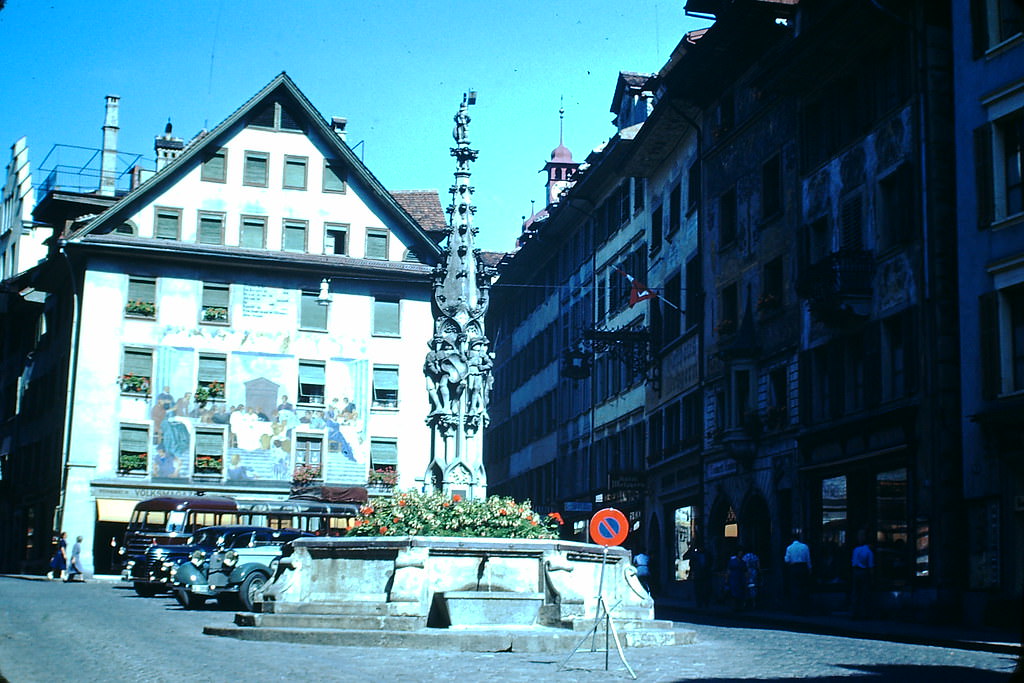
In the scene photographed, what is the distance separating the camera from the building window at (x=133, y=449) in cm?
5444

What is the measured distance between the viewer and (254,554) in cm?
3095

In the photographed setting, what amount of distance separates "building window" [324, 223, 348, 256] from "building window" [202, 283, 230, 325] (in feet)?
13.8

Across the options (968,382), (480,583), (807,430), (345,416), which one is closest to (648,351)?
(345,416)

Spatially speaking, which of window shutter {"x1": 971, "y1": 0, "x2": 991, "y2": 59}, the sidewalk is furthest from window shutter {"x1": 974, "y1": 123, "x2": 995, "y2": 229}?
the sidewalk

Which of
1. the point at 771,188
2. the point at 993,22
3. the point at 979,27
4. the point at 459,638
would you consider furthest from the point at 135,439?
the point at 459,638

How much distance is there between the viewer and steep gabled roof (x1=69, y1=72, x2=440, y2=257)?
5562 centimetres

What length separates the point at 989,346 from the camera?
29.6m

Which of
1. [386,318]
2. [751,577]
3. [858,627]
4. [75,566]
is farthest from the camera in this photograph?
[386,318]

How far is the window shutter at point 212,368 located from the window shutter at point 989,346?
33.2m

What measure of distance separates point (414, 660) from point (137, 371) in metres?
40.0

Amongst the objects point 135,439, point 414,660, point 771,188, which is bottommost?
point 414,660

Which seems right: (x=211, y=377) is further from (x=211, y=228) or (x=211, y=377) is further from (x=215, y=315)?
(x=211, y=228)

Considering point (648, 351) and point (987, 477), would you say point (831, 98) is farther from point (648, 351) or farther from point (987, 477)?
point (648, 351)

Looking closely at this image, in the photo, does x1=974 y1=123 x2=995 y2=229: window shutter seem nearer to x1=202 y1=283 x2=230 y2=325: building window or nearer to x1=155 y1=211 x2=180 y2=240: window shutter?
x1=202 y1=283 x2=230 y2=325: building window
